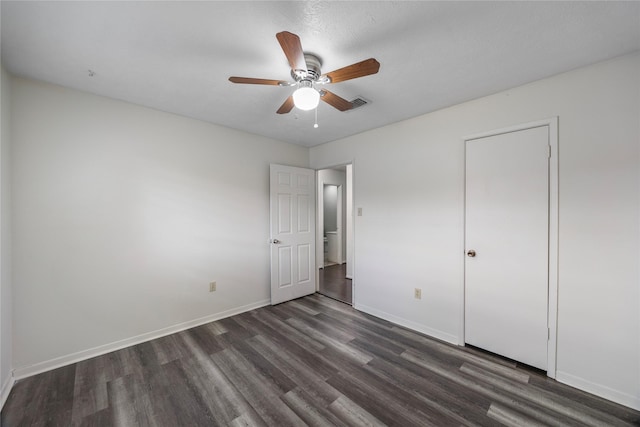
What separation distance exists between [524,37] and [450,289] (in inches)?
85.9

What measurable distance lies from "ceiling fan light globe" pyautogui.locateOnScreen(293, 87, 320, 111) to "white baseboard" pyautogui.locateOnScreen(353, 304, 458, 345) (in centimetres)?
263

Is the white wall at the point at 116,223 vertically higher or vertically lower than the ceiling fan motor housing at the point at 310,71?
lower

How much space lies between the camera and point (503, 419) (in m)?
1.64

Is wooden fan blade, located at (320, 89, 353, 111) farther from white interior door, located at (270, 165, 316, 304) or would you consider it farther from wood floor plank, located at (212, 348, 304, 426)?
wood floor plank, located at (212, 348, 304, 426)

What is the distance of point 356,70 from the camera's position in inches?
59.8

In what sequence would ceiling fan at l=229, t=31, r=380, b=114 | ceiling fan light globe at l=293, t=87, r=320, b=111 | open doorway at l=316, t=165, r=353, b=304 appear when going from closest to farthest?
ceiling fan at l=229, t=31, r=380, b=114
ceiling fan light globe at l=293, t=87, r=320, b=111
open doorway at l=316, t=165, r=353, b=304

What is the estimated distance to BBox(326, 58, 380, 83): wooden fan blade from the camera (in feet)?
4.69

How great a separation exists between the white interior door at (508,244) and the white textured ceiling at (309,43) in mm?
616

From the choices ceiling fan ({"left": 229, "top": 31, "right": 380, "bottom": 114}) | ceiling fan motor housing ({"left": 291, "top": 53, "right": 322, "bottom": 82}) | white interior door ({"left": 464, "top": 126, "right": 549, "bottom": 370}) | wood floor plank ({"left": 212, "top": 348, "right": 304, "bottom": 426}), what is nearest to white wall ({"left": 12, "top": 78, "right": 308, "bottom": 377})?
wood floor plank ({"left": 212, "top": 348, "right": 304, "bottom": 426})

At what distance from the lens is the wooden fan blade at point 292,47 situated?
1.22m

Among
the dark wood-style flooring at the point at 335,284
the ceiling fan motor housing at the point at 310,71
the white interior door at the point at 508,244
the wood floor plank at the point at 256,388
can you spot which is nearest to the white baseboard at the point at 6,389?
the wood floor plank at the point at 256,388

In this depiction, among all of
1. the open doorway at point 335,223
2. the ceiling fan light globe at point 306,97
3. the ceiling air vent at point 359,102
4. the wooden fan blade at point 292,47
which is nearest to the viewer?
the wooden fan blade at point 292,47

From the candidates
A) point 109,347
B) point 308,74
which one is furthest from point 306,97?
point 109,347

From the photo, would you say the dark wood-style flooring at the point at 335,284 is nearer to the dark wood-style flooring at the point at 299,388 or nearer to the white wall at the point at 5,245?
the dark wood-style flooring at the point at 299,388
